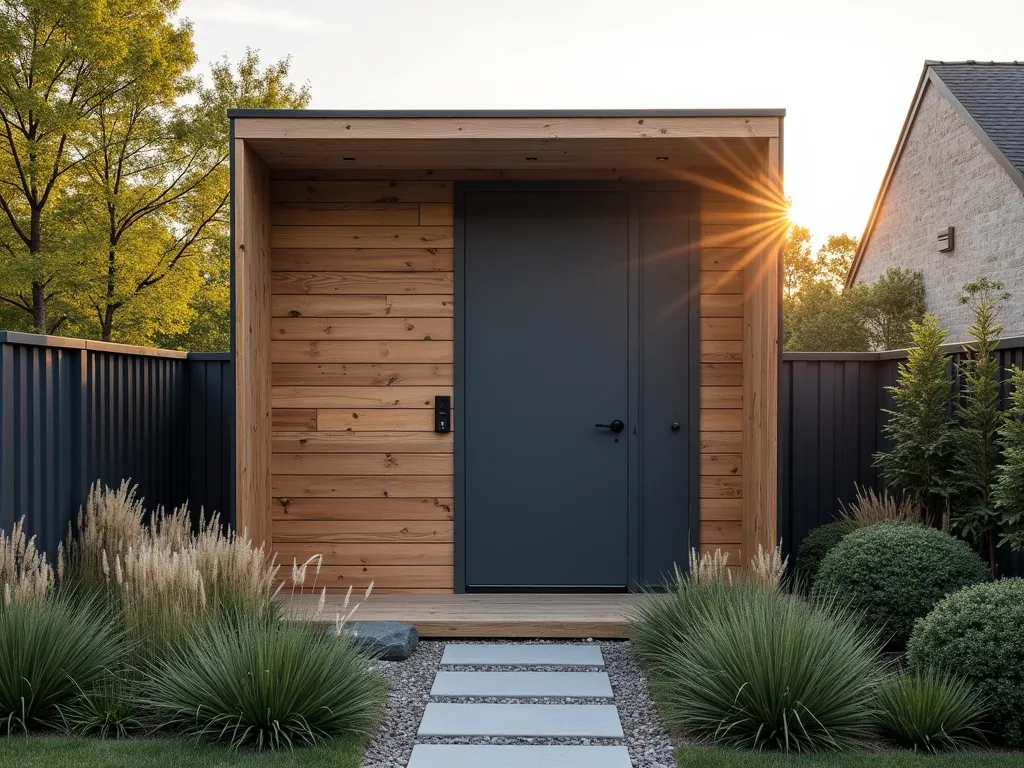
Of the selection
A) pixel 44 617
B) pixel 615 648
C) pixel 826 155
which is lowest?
pixel 615 648

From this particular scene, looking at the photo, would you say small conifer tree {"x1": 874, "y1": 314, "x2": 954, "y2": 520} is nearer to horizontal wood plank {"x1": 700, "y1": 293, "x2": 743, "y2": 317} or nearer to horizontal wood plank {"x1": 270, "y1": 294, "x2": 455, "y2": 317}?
horizontal wood plank {"x1": 700, "y1": 293, "x2": 743, "y2": 317}

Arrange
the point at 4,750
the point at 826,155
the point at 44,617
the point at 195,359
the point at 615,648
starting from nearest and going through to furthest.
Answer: the point at 4,750 < the point at 44,617 < the point at 615,648 < the point at 195,359 < the point at 826,155

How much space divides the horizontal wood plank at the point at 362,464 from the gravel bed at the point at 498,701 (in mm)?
1062

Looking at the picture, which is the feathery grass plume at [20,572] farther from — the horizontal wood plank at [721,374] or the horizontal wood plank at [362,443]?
the horizontal wood plank at [721,374]

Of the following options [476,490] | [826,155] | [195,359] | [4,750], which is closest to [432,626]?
[476,490]

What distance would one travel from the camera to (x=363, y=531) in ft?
17.6

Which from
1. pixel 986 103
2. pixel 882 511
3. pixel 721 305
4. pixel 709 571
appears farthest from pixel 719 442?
pixel 986 103

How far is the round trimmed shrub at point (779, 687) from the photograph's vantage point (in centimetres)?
320

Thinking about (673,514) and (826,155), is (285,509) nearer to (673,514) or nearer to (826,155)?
(673,514)

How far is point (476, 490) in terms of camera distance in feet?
17.6

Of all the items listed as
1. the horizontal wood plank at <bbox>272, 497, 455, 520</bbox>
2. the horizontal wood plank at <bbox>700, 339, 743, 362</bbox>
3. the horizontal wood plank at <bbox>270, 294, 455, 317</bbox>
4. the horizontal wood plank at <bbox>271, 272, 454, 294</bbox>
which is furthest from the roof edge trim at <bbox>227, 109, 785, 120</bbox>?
the horizontal wood plank at <bbox>272, 497, 455, 520</bbox>

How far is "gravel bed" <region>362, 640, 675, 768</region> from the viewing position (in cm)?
322

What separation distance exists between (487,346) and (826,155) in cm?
1712

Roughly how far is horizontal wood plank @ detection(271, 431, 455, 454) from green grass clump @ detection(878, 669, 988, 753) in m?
2.82
